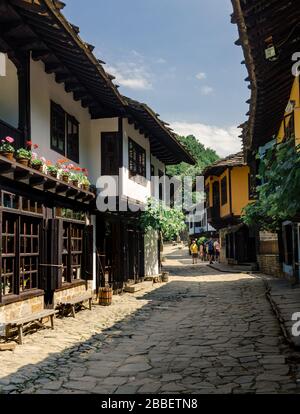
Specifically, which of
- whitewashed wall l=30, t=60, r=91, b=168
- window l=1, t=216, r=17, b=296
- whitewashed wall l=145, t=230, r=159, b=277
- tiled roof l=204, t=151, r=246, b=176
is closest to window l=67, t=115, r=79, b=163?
whitewashed wall l=30, t=60, r=91, b=168

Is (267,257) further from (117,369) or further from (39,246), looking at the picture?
(117,369)

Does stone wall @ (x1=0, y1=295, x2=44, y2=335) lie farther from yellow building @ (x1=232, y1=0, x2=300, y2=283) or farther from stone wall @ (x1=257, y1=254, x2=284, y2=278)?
stone wall @ (x1=257, y1=254, x2=284, y2=278)

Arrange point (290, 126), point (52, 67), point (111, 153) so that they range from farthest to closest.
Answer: point (111, 153) → point (290, 126) → point (52, 67)

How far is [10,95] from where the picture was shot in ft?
33.4

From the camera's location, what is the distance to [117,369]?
6.32m

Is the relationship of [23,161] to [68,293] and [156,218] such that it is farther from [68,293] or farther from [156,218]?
[156,218]

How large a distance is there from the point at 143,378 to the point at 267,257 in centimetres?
1662

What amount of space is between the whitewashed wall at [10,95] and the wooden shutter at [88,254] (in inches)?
150

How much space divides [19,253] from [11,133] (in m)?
2.43

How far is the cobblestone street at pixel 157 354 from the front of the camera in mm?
5523

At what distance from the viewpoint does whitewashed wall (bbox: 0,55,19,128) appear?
32.9ft

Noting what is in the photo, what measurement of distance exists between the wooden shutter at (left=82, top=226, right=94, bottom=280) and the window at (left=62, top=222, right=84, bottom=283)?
11 centimetres

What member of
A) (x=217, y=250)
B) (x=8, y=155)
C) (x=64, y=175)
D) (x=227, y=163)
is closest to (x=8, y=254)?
(x=8, y=155)

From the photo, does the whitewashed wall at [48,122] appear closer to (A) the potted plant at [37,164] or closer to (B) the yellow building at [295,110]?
(A) the potted plant at [37,164]
